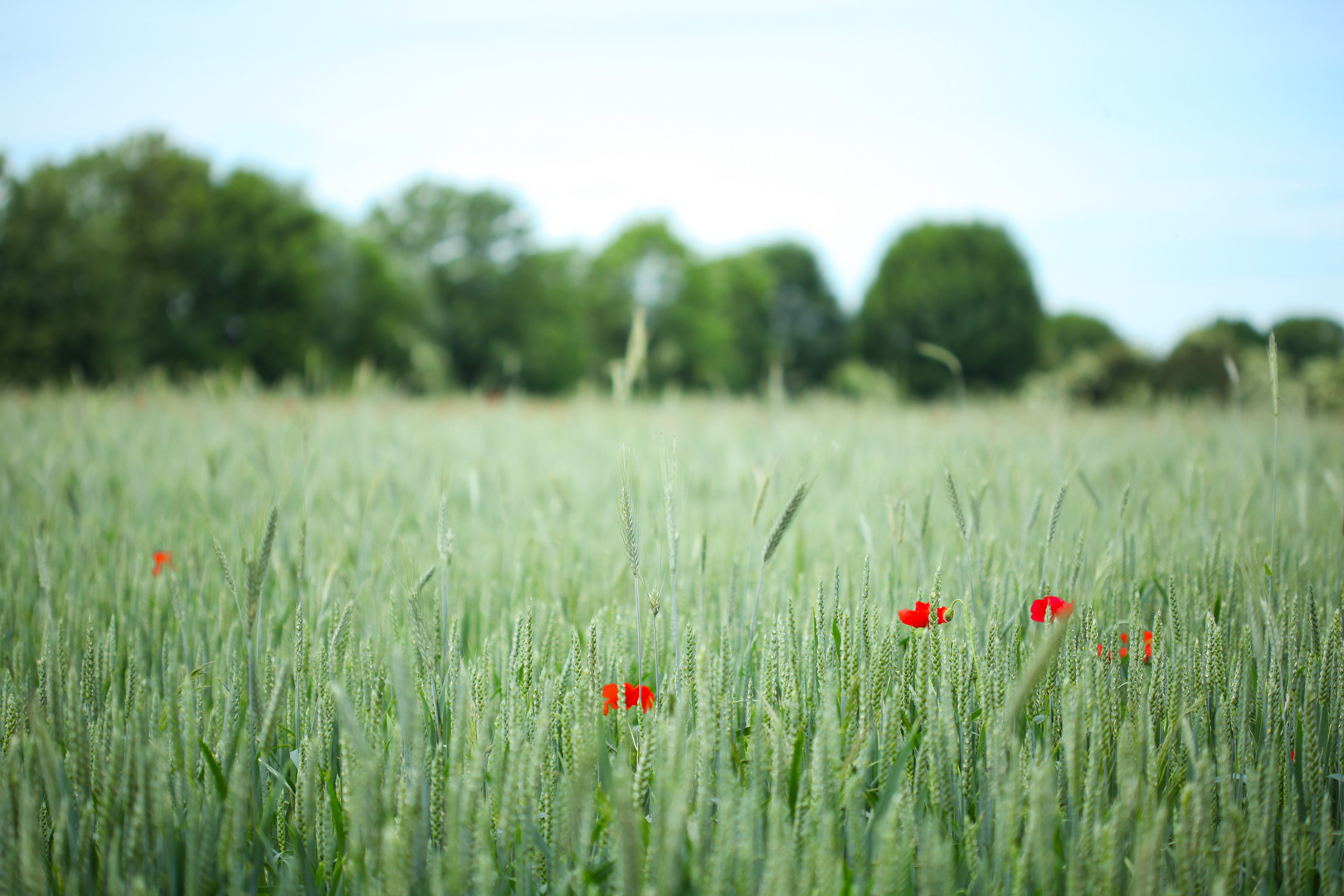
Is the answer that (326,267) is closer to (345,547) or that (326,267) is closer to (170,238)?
(170,238)

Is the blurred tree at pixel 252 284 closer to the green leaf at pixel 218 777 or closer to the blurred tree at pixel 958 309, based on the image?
the blurred tree at pixel 958 309

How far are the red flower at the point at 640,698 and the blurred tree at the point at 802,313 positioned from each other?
37597mm

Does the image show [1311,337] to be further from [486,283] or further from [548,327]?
Result: [486,283]

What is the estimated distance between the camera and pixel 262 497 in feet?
7.70

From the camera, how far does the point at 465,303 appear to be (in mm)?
30031

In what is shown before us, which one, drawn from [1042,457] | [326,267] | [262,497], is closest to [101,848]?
[262,497]

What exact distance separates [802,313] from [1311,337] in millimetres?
37616

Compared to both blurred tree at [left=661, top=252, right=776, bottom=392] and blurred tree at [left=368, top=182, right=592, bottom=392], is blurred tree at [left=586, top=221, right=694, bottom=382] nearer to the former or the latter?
blurred tree at [left=661, top=252, right=776, bottom=392]

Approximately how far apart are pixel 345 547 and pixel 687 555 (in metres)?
0.84

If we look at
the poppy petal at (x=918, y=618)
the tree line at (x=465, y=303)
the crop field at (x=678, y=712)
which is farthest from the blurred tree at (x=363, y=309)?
the poppy petal at (x=918, y=618)

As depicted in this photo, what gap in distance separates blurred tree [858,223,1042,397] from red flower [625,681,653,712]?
2662 centimetres

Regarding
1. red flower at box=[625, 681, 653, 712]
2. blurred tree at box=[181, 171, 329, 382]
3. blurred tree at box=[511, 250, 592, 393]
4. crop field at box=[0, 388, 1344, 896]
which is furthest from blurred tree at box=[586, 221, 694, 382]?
red flower at box=[625, 681, 653, 712]

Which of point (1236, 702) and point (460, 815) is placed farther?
point (1236, 702)

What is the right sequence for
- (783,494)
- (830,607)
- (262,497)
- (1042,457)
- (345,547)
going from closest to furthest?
(830,607)
(345,547)
(783,494)
(262,497)
(1042,457)
